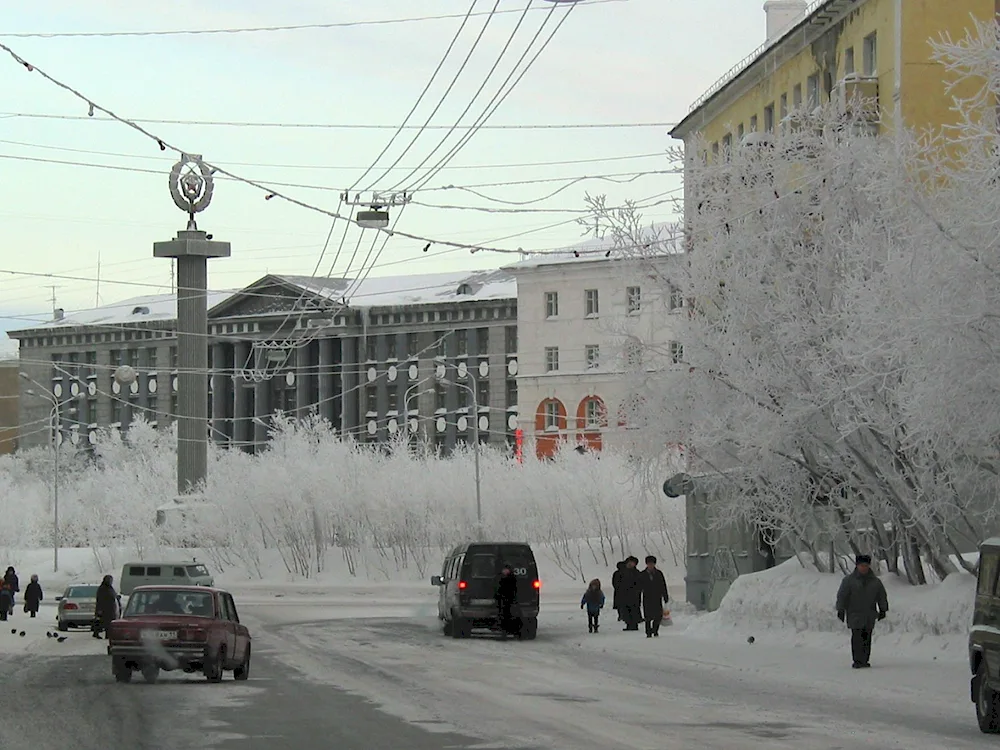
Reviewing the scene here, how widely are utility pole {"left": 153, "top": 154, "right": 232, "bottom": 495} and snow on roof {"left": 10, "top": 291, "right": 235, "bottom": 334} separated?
42.8 m

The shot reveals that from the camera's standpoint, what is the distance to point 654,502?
79.5 m

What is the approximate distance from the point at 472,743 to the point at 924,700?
285 inches

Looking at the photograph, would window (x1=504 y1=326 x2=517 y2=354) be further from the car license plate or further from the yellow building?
the car license plate

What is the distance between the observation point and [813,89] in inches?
1869

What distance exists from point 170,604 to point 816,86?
2740cm

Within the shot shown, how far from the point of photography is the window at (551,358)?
111m

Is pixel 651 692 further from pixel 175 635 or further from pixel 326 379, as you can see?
pixel 326 379

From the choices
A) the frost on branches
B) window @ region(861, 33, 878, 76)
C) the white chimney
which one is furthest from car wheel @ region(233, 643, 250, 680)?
the white chimney

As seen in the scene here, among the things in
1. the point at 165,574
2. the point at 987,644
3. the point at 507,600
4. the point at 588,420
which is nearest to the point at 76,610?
the point at 165,574

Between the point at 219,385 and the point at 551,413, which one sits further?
the point at 219,385

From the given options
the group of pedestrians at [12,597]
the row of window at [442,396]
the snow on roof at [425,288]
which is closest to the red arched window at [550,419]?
the row of window at [442,396]

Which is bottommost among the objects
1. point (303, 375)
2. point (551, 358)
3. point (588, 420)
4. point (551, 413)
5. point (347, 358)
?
point (588, 420)

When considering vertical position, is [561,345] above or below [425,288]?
below

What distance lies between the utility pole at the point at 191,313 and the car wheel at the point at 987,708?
70399mm
